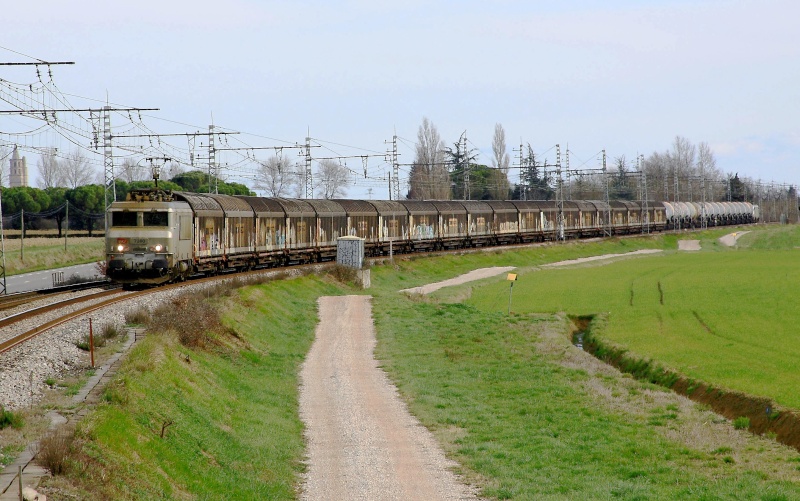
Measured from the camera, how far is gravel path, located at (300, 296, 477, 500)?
1591 cm

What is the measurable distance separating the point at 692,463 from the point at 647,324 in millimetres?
24810

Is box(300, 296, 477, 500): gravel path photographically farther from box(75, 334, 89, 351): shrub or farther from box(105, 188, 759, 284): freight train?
box(105, 188, 759, 284): freight train

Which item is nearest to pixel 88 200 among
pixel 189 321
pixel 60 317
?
pixel 60 317

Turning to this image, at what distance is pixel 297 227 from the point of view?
56062mm

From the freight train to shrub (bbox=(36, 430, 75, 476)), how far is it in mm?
24685

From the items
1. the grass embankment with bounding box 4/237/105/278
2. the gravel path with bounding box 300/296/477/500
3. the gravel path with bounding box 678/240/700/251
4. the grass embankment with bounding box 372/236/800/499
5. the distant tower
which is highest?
the distant tower

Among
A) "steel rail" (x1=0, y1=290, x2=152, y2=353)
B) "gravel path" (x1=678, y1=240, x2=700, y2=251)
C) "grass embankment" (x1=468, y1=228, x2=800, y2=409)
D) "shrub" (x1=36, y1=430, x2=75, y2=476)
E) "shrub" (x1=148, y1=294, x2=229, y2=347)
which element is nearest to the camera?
"shrub" (x1=36, y1=430, x2=75, y2=476)

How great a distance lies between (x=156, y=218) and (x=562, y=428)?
67.6 ft

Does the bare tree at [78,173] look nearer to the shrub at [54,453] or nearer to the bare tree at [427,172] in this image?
the bare tree at [427,172]

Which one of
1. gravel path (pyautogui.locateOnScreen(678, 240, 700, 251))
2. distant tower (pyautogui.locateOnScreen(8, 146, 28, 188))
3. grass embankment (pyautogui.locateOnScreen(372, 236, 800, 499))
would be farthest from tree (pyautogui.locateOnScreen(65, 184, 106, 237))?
distant tower (pyautogui.locateOnScreen(8, 146, 28, 188))

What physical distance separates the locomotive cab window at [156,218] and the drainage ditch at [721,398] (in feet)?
58.3

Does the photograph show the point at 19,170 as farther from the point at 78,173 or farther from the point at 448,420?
the point at 448,420

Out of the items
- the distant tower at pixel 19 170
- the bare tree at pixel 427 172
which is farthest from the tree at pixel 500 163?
the distant tower at pixel 19 170

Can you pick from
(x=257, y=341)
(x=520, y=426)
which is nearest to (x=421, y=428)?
(x=520, y=426)
